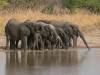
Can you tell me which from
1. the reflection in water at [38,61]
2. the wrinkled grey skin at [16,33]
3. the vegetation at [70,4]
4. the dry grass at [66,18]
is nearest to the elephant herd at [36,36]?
the wrinkled grey skin at [16,33]

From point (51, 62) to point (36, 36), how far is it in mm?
4532

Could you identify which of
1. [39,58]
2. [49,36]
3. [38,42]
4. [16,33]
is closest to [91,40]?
[49,36]

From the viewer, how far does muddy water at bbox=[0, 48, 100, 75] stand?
1619 centimetres

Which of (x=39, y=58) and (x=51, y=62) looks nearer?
(x=51, y=62)

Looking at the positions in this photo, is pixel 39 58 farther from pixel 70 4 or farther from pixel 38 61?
pixel 70 4

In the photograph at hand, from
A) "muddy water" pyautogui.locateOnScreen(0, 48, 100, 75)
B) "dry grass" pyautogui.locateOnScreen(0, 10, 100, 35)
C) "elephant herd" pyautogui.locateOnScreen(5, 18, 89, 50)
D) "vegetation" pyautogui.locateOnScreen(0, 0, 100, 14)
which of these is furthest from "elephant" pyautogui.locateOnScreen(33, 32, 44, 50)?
"vegetation" pyautogui.locateOnScreen(0, 0, 100, 14)

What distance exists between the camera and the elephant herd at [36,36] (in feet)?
75.8

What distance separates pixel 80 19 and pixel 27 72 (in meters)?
19.0

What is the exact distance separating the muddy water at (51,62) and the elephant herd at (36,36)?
0.87 metres

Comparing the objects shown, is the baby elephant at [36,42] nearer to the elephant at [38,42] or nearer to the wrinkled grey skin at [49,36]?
→ the elephant at [38,42]

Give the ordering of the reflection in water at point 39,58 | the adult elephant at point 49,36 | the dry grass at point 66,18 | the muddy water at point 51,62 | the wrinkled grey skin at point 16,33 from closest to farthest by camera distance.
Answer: the muddy water at point 51,62
the reflection in water at point 39,58
the wrinkled grey skin at point 16,33
the adult elephant at point 49,36
the dry grass at point 66,18

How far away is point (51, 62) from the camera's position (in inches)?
733

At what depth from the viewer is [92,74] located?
51.4 ft

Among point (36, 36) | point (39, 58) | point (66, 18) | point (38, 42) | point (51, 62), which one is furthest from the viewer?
point (66, 18)
